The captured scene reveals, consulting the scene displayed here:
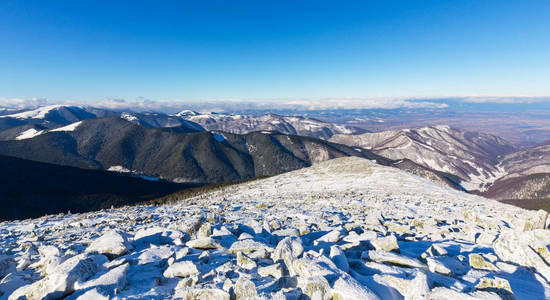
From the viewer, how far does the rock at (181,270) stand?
7.80 meters

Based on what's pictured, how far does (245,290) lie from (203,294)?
1.19m

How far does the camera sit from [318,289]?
588 centimetres

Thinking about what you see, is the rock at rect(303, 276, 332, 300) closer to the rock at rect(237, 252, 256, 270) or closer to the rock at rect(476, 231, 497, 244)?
the rock at rect(237, 252, 256, 270)

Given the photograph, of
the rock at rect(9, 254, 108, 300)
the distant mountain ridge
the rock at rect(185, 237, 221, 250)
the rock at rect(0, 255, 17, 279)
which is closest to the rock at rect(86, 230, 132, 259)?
the rock at rect(9, 254, 108, 300)

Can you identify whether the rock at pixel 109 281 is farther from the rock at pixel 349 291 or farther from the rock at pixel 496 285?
the rock at pixel 496 285

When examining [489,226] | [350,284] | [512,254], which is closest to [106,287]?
[350,284]

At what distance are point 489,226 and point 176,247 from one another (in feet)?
70.8

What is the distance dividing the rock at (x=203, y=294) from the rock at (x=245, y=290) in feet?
1.00

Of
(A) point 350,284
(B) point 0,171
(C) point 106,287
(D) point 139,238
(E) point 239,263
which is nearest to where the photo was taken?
(A) point 350,284

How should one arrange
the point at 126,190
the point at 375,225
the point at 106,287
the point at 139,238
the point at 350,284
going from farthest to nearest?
1. the point at 126,190
2. the point at 375,225
3. the point at 139,238
4. the point at 106,287
5. the point at 350,284

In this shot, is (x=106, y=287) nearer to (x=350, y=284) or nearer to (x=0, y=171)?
(x=350, y=284)

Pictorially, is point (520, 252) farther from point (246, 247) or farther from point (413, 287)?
point (246, 247)

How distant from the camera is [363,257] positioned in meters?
8.93

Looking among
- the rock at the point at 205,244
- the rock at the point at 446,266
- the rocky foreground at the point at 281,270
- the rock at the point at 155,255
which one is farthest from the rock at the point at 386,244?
the rock at the point at 155,255
